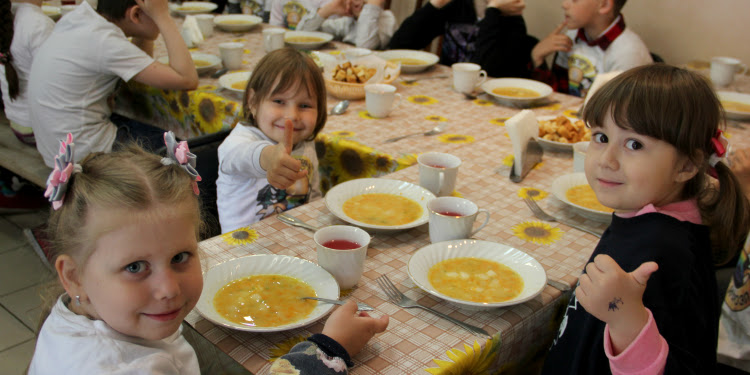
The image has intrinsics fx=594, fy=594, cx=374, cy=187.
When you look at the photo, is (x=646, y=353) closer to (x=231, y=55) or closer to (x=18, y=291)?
(x=231, y=55)

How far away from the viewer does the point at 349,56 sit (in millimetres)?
2684

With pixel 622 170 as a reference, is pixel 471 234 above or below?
below

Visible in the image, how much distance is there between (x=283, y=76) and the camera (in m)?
1.67

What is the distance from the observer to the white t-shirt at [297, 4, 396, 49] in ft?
11.2

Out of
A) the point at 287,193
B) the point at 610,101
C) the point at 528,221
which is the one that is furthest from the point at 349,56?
the point at 610,101

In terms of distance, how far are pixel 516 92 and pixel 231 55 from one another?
129cm

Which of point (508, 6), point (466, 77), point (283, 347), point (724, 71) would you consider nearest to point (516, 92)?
point (466, 77)

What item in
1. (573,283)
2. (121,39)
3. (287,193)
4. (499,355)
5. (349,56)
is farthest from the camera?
(349,56)

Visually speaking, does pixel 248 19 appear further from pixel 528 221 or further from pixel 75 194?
pixel 75 194

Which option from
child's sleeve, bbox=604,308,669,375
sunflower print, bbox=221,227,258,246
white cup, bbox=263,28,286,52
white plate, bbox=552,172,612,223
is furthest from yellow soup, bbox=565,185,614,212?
white cup, bbox=263,28,286,52

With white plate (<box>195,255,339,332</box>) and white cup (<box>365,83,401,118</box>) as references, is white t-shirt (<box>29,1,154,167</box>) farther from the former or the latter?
white plate (<box>195,255,339,332</box>)

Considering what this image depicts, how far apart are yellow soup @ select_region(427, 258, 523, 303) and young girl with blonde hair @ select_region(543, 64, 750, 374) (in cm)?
13

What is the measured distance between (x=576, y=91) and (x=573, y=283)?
2030 mm

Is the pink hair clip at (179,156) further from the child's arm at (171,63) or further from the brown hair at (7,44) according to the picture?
the brown hair at (7,44)
